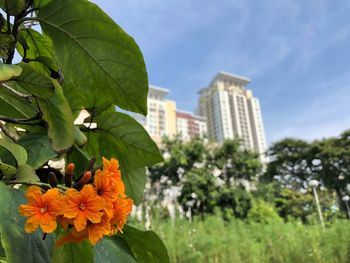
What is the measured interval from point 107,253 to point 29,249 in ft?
0.44

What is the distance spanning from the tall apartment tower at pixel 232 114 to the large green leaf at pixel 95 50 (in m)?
42.1

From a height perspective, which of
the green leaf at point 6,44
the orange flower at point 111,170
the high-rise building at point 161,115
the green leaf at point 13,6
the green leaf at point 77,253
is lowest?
the green leaf at point 77,253

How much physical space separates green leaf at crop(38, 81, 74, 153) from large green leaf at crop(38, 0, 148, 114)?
33 mm

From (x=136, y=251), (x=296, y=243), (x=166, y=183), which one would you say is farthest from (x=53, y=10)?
(x=166, y=183)

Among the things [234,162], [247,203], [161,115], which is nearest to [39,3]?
[247,203]

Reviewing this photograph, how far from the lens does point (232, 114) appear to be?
44125 millimetres

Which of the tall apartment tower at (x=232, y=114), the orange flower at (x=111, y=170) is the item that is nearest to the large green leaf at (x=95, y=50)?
the orange flower at (x=111, y=170)

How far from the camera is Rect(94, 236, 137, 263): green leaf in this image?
0.43 m

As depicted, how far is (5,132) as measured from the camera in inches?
19.8

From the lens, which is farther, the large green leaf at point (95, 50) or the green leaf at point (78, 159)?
the green leaf at point (78, 159)

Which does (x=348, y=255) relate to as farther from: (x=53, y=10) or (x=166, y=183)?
(x=166, y=183)

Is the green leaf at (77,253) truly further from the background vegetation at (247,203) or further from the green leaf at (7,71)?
the background vegetation at (247,203)

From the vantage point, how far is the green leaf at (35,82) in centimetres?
40

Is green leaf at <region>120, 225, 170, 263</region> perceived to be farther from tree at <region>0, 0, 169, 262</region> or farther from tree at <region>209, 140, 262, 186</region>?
tree at <region>209, 140, 262, 186</region>
